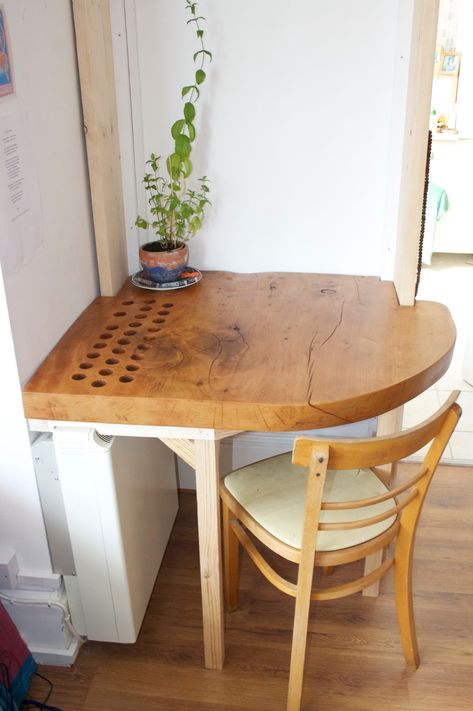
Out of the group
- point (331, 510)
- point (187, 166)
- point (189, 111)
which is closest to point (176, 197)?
point (187, 166)

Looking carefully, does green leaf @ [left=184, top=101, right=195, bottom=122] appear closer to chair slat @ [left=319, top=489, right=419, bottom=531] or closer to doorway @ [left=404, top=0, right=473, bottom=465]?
chair slat @ [left=319, top=489, right=419, bottom=531]

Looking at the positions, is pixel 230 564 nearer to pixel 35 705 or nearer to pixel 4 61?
pixel 35 705

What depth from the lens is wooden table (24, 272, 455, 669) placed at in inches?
56.1

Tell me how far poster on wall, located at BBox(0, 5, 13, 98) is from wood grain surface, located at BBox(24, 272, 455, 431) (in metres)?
0.57

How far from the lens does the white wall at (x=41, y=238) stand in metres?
1.43

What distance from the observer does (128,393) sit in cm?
143

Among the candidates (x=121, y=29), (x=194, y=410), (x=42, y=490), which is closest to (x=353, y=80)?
(x=121, y=29)

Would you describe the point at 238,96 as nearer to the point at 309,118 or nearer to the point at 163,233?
the point at 309,118

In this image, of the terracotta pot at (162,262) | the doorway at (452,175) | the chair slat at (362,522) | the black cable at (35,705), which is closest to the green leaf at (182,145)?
the terracotta pot at (162,262)

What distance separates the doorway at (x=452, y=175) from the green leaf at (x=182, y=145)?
2.16 meters

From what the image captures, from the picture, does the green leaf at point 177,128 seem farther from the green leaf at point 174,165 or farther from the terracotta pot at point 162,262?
the terracotta pot at point 162,262

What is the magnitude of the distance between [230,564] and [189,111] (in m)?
1.17

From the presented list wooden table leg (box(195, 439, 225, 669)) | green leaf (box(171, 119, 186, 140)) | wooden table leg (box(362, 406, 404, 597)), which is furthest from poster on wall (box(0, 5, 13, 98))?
wooden table leg (box(362, 406, 404, 597))

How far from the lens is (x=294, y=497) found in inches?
64.1
